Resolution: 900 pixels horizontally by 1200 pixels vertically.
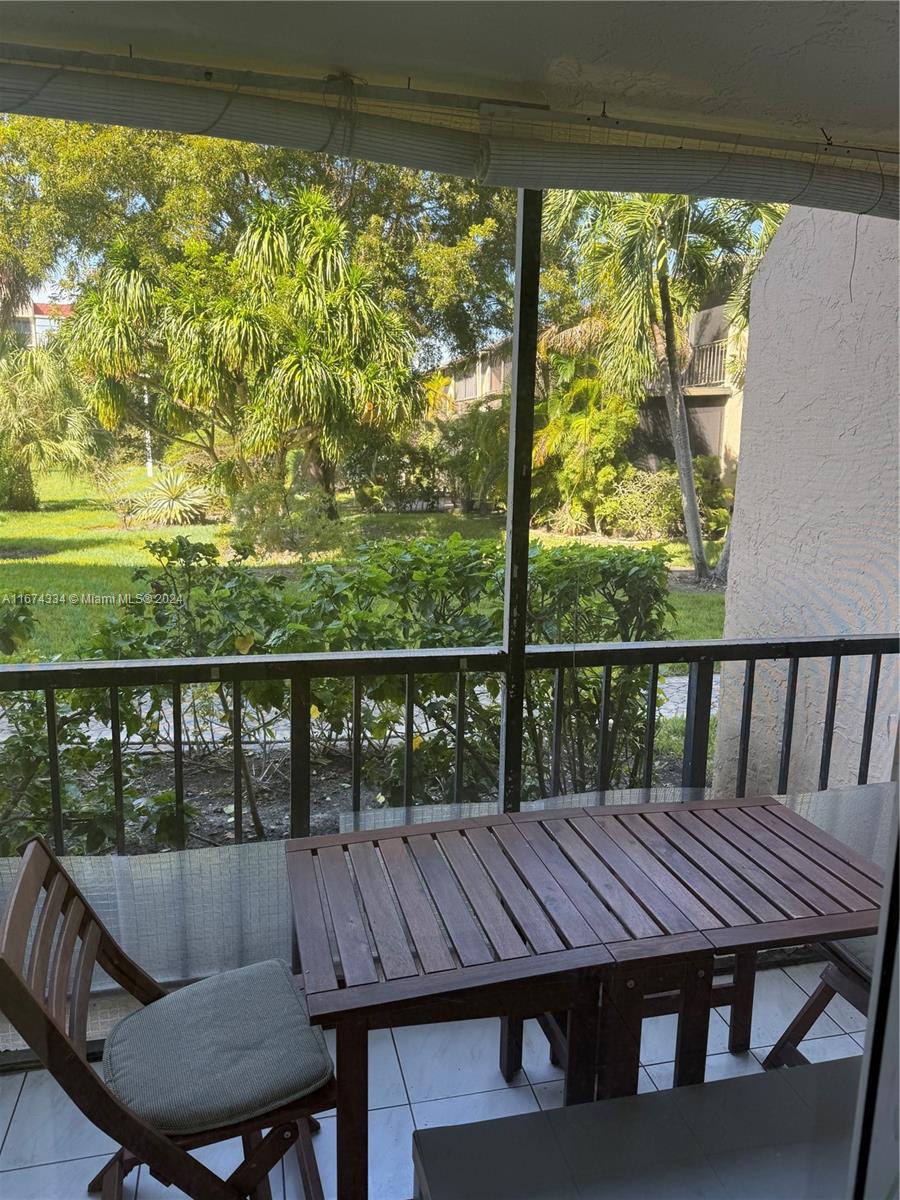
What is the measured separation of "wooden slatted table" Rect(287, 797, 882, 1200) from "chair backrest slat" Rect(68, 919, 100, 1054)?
1.32 ft

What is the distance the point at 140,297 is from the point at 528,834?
1.49m

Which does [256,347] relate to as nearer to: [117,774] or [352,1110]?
[117,774]

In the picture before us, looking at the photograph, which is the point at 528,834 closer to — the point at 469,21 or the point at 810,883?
the point at 810,883

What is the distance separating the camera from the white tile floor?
53.2 inches

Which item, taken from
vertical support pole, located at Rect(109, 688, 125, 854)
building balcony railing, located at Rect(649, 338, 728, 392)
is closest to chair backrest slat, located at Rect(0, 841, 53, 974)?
vertical support pole, located at Rect(109, 688, 125, 854)

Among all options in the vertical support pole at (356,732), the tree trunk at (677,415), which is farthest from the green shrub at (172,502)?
the tree trunk at (677,415)

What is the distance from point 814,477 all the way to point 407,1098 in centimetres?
141

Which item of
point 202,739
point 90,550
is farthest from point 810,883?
point 90,550

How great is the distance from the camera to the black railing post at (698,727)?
189 cm

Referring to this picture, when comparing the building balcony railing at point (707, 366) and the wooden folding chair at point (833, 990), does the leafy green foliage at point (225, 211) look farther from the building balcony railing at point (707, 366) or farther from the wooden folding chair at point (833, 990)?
the wooden folding chair at point (833, 990)

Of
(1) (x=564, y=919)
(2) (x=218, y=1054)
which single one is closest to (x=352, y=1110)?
(2) (x=218, y=1054)

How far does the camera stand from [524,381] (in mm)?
1951

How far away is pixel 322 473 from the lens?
1.92m

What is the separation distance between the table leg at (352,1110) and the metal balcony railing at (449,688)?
2.02ft
